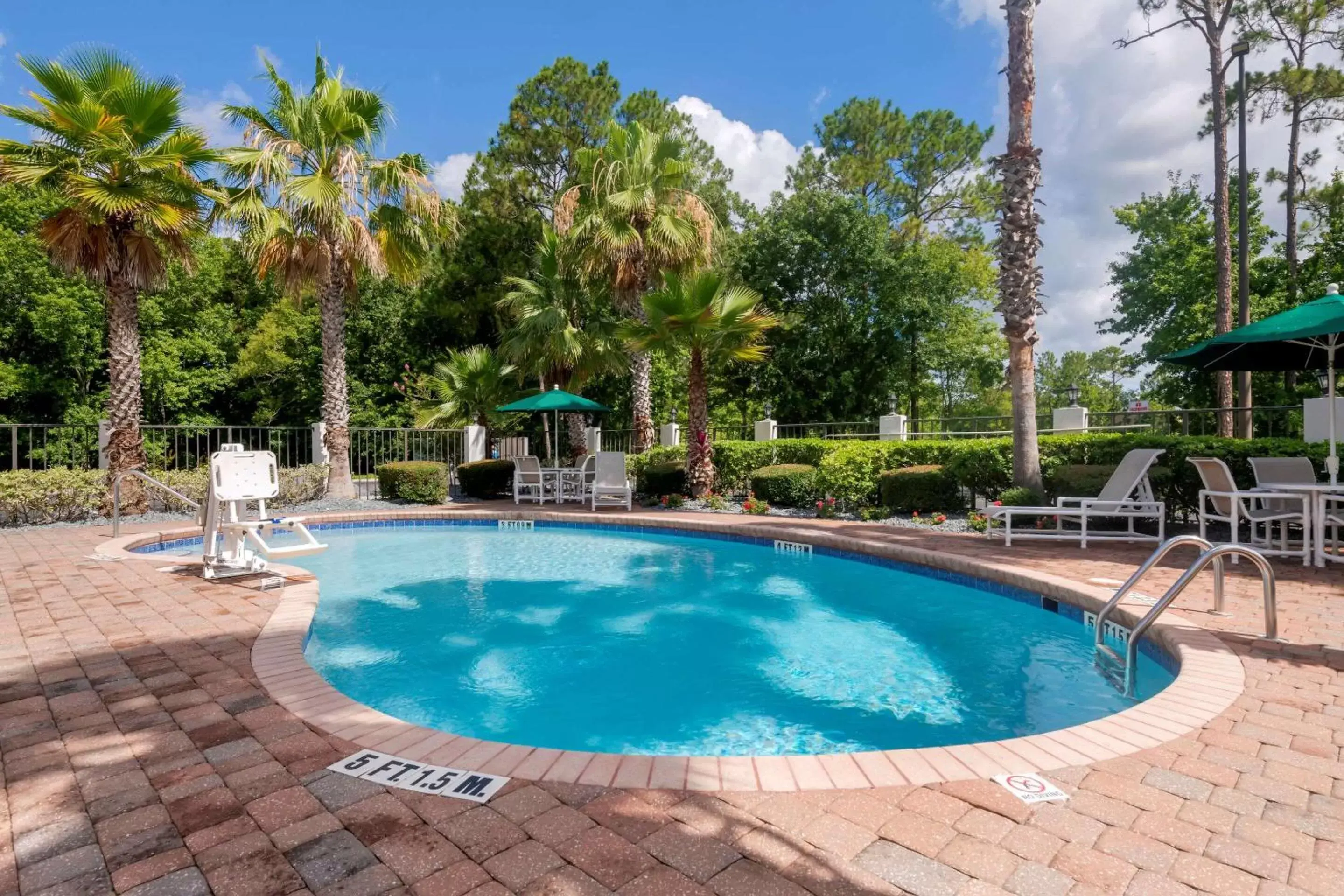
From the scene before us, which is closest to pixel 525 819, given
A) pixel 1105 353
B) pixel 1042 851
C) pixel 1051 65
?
pixel 1042 851

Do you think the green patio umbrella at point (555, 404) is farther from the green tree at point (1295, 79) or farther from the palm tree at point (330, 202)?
the green tree at point (1295, 79)

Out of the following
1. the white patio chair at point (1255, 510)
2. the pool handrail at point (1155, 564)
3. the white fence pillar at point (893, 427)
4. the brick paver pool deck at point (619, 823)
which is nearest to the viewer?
the brick paver pool deck at point (619, 823)

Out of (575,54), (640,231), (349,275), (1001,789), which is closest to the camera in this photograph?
(1001,789)

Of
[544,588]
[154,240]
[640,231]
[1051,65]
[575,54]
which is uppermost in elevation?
[575,54]

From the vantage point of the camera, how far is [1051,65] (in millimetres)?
9898

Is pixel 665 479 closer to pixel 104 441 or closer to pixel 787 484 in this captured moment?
pixel 787 484

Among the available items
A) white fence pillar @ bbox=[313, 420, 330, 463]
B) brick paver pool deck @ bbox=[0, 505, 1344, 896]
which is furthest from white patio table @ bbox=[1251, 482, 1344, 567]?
white fence pillar @ bbox=[313, 420, 330, 463]

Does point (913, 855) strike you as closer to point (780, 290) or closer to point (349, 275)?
point (349, 275)

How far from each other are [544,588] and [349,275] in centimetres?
933

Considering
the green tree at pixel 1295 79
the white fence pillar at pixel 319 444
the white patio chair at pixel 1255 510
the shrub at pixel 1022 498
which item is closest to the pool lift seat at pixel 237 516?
the white fence pillar at pixel 319 444

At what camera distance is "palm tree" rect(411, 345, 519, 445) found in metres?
18.7

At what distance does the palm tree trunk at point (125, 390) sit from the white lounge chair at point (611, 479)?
7.66 metres

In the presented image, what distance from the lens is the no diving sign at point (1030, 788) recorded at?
7.61ft

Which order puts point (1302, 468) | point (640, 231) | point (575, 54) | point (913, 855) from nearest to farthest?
1. point (913, 855)
2. point (1302, 468)
3. point (640, 231)
4. point (575, 54)
